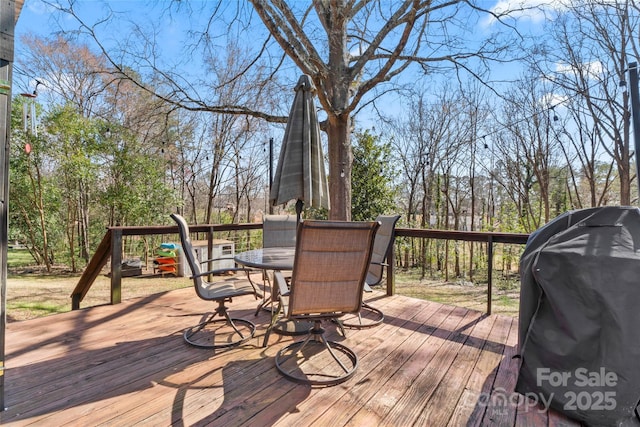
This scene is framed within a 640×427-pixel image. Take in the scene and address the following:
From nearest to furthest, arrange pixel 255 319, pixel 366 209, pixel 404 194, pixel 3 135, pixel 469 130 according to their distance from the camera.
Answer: pixel 3 135, pixel 255 319, pixel 366 209, pixel 469 130, pixel 404 194

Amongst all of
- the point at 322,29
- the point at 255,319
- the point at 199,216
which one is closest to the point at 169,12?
the point at 322,29

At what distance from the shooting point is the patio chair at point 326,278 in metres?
2.08

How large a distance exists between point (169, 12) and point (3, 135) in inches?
188

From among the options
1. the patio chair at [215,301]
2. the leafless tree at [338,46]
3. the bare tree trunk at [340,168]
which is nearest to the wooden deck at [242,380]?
the patio chair at [215,301]

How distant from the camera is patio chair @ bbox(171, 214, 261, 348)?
2688mm

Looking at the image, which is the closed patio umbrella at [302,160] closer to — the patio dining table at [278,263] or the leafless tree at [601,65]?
the patio dining table at [278,263]

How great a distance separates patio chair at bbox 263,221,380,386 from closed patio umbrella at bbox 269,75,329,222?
106cm

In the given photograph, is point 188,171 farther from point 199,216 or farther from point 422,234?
point 422,234

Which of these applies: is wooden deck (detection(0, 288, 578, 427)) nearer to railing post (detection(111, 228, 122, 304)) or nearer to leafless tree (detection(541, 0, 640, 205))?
railing post (detection(111, 228, 122, 304))

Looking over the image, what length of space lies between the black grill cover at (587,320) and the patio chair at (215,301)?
209 cm

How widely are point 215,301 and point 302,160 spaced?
1529 millimetres

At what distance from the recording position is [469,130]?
1056cm

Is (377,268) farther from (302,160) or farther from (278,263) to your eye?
(302,160)

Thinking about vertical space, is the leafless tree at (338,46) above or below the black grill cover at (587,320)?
above
